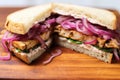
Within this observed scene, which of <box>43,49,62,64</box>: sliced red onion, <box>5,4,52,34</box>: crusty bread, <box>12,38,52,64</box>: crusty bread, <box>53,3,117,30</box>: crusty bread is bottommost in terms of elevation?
<box>43,49,62,64</box>: sliced red onion

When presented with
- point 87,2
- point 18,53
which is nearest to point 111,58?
point 18,53

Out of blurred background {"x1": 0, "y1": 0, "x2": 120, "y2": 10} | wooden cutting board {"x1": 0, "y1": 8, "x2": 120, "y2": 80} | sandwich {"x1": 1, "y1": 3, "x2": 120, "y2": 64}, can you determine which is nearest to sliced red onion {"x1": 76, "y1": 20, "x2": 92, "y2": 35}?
sandwich {"x1": 1, "y1": 3, "x2": 120, "y2": 64}

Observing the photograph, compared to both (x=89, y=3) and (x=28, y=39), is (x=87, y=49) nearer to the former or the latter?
(x=28, y=39)

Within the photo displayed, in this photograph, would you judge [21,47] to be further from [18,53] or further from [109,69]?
[109,69]

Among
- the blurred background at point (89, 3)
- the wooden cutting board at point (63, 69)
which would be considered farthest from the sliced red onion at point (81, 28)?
the blurred background at point (89, 3)

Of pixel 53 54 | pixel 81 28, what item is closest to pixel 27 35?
pixel 53 54

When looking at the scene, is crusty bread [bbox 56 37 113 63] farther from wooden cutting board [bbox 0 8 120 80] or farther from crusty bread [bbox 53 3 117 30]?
crusty bread [bbox 53 3 117 30]

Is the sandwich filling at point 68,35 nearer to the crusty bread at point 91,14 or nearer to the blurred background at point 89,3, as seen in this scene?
the crusty bread at point 91,14

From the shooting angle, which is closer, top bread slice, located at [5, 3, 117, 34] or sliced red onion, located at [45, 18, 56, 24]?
top bread slice, located at [5, 3, 117, 34]
